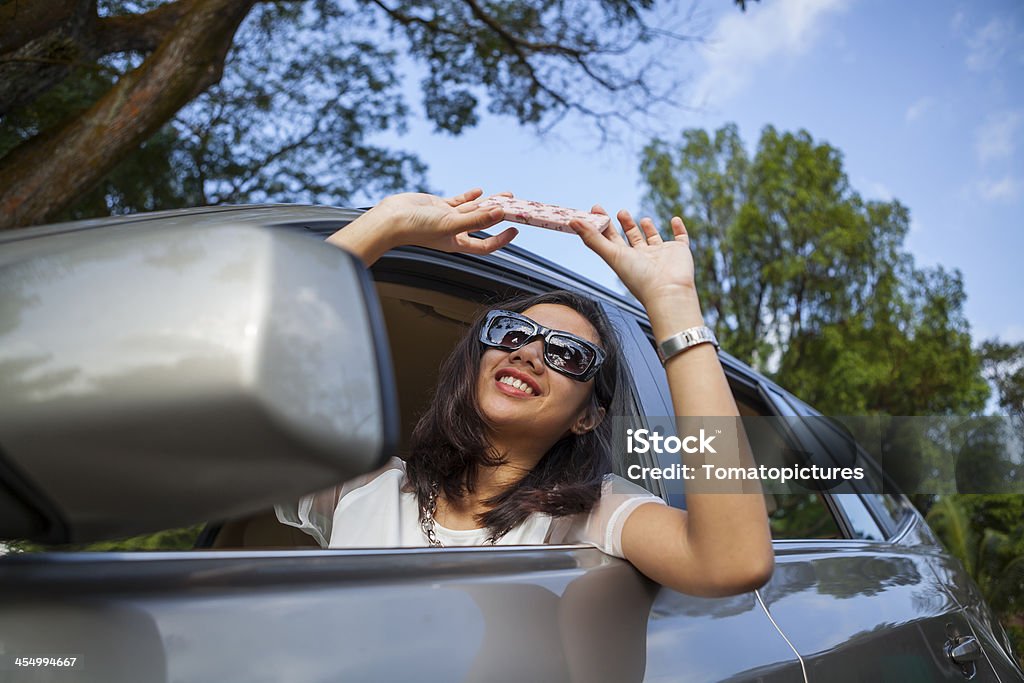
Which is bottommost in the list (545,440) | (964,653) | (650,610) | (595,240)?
(964,653)

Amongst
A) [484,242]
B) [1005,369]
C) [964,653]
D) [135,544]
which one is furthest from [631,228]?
[1005,369]

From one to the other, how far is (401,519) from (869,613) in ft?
3.46

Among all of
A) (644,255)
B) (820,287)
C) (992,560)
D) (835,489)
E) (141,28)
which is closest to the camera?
(644,255)

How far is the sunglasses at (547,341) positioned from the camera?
186 cm

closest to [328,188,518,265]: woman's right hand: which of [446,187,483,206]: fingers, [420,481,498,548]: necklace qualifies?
[446,187,483,206]: fingers

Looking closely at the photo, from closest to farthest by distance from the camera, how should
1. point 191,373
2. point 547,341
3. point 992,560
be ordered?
point 191,373
point 547,341
point 992,560

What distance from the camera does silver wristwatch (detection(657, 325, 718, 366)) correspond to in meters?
1.46

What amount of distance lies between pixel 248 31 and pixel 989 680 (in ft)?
31.1

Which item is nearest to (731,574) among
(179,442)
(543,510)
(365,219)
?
(543,510)

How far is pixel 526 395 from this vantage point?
1852 mm

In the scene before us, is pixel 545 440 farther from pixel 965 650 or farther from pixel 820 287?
pixel 820 287

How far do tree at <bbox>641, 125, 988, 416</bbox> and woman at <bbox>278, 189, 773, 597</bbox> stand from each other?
19549 mm

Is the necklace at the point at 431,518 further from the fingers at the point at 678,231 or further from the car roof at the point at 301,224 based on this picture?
the fingers at the point at 678,231

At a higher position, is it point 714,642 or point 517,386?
point 517,386
